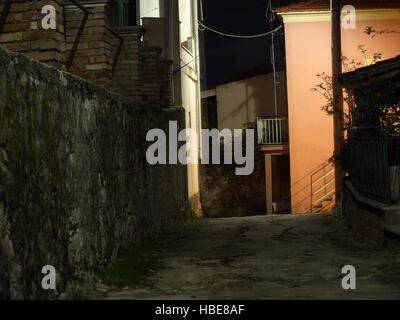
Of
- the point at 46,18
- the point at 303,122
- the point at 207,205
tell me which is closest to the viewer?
the point at 46,18

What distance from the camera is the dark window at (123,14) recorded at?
14.1m

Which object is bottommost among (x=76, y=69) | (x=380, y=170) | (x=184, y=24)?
(x=380, y=170)

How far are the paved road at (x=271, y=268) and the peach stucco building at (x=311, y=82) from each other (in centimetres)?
1153

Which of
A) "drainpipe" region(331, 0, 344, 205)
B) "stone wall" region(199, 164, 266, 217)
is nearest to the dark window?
"drainpipe" region(331, 0, 344, 205)

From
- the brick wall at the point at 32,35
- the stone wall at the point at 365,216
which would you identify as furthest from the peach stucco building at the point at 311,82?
the brick wall at the point at 32,35

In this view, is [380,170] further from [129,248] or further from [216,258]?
[129,248]

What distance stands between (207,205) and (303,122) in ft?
18.1

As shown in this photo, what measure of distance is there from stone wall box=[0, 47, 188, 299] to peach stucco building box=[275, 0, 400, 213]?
1435 cm

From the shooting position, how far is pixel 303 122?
74.1 ft

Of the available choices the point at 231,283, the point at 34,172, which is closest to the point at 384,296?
the point at 231,283

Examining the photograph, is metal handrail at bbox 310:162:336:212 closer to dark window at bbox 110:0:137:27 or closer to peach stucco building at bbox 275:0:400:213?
peach stucco building at bbox 275:0:400:213

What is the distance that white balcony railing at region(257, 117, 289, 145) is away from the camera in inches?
909

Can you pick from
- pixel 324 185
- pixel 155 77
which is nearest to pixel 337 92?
pixel 155 77

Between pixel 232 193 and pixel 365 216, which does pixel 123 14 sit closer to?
pixel 365 216
